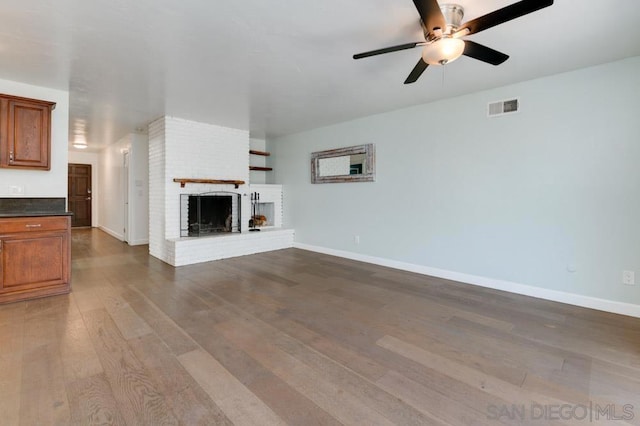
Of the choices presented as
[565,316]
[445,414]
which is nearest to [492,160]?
[565,316]

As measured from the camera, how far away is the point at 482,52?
229cm

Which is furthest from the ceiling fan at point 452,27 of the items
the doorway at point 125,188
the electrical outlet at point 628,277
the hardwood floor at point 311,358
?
the doorway at point 125,188

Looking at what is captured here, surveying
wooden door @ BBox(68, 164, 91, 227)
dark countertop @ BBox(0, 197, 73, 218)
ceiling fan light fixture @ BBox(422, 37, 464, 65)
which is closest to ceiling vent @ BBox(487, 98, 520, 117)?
ceiling fan light fixture @ BBox(422, 37, 464, 65)

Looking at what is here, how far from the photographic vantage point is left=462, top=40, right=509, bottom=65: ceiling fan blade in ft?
7.28

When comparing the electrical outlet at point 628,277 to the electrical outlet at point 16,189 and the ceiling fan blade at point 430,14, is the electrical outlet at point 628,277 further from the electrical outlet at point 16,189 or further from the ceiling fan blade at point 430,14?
the electrical outlet at point 16,189

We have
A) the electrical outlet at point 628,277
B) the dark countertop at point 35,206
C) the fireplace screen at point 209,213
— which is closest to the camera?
the electrical outlet at point 628,277

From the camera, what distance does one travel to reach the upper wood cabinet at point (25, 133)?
129 inches

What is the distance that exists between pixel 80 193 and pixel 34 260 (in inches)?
307

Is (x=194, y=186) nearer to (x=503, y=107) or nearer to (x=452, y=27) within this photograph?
(x=452, y=27)

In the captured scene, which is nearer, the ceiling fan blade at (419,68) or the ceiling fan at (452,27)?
the ceiling fan at (452,27)

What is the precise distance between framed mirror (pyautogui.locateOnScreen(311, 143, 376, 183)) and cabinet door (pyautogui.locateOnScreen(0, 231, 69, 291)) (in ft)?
13.0

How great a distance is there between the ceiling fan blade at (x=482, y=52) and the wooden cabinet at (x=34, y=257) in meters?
4.38

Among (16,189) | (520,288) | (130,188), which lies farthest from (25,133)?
(520,288)

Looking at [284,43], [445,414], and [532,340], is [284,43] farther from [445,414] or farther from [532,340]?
[532,340]
